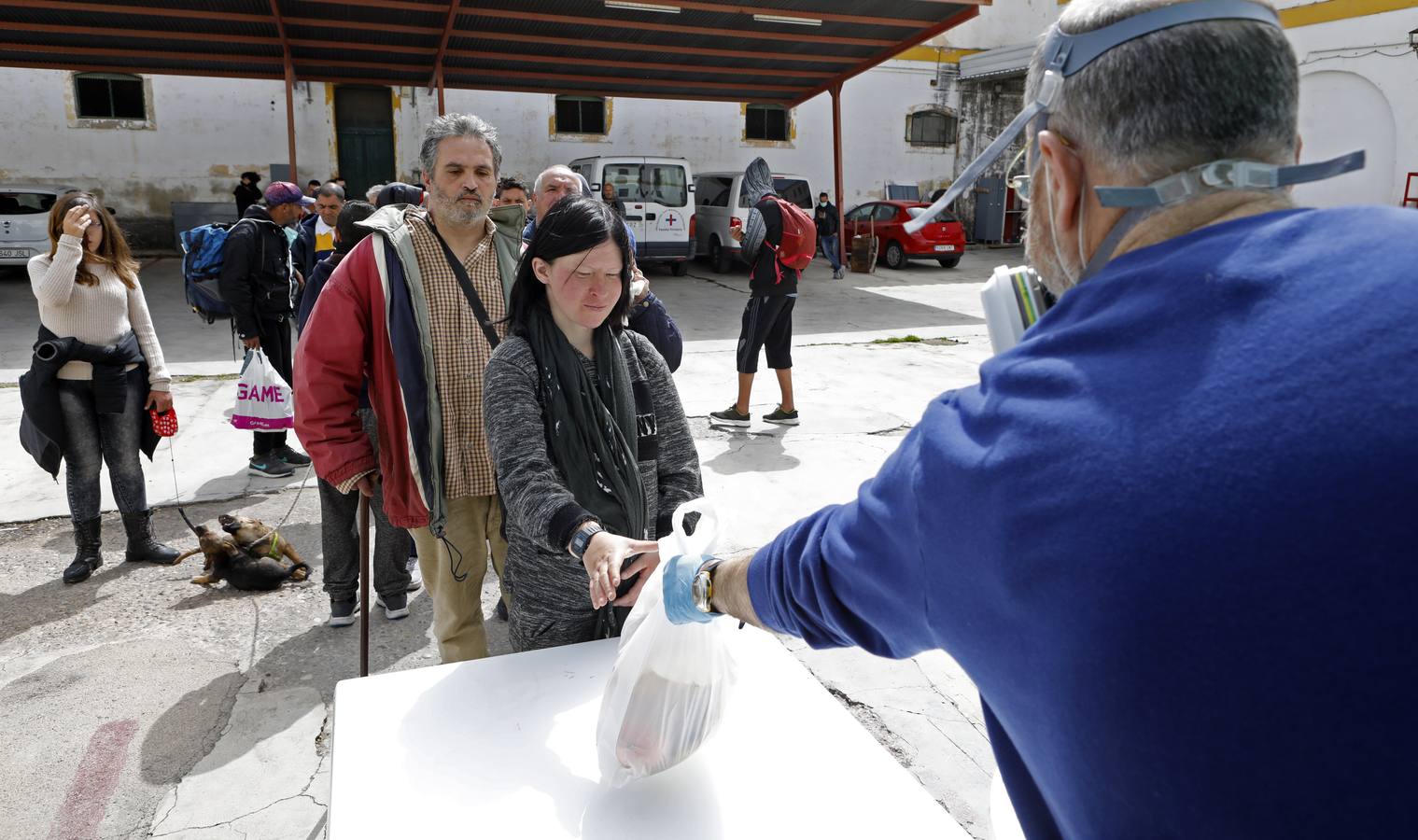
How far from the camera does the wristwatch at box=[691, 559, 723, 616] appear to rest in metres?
1.38

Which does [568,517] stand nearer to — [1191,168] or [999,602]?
[999,602]

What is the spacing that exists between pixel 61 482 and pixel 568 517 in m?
4.94

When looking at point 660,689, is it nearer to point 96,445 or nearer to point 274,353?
point 96,445

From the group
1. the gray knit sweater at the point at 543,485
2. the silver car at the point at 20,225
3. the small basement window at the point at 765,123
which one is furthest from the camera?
the small basement window at the point at 765,123

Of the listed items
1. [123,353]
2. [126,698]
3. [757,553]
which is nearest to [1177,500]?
[757,553]

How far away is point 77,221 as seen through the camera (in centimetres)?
409

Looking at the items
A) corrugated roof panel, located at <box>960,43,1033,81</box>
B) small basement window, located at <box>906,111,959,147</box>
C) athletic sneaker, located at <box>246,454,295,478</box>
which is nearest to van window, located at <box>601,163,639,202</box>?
small basement window, located at <box>906,111,959,147</box>

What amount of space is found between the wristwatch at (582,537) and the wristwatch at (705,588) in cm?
44

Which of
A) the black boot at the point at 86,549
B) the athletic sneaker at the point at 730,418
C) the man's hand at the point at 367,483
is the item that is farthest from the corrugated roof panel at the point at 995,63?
the man's hand at the point at 367,483

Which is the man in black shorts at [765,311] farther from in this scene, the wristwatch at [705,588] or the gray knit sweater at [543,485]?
the wristwatch at [705,588]

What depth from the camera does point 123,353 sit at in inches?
168

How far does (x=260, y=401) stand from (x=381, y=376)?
2.92 metres

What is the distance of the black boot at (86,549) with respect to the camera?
423 cm

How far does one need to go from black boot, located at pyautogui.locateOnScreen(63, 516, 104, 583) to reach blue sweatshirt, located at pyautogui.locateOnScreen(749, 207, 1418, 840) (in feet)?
15.0
